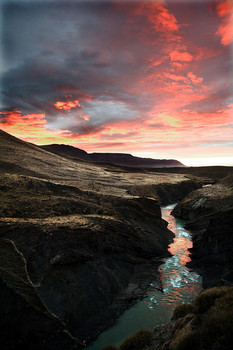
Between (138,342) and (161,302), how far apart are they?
669cm

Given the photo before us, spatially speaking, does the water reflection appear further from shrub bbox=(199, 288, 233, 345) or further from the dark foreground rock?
shrub bbox=(199, 288, 233, 345)

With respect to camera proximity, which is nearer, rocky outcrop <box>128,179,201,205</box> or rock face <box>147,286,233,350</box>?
rock face <box>147,286,233,350</box>

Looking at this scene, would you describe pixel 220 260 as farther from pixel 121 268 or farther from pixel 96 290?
pixel 96 290

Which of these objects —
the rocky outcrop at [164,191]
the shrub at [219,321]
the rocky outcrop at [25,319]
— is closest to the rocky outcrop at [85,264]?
the rocky outcrop at [25,319]

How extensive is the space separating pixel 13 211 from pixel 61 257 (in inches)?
433

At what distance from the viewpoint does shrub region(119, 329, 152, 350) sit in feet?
45.2

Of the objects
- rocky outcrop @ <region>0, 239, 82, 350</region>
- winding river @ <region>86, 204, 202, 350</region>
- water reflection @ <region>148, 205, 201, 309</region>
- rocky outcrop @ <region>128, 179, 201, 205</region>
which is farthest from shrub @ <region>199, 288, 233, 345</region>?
rocky outcrop @ <region>128, 179, 201, 205</region>

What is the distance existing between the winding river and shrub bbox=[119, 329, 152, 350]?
191 cm

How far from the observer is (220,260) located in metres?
25.4

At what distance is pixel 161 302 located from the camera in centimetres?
2000

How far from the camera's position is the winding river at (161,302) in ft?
54.8

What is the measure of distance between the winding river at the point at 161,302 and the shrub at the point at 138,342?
1914 millimetres

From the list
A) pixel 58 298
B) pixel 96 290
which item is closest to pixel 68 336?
pixel 58 298

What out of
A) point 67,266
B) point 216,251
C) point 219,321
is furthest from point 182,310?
point 216,251
